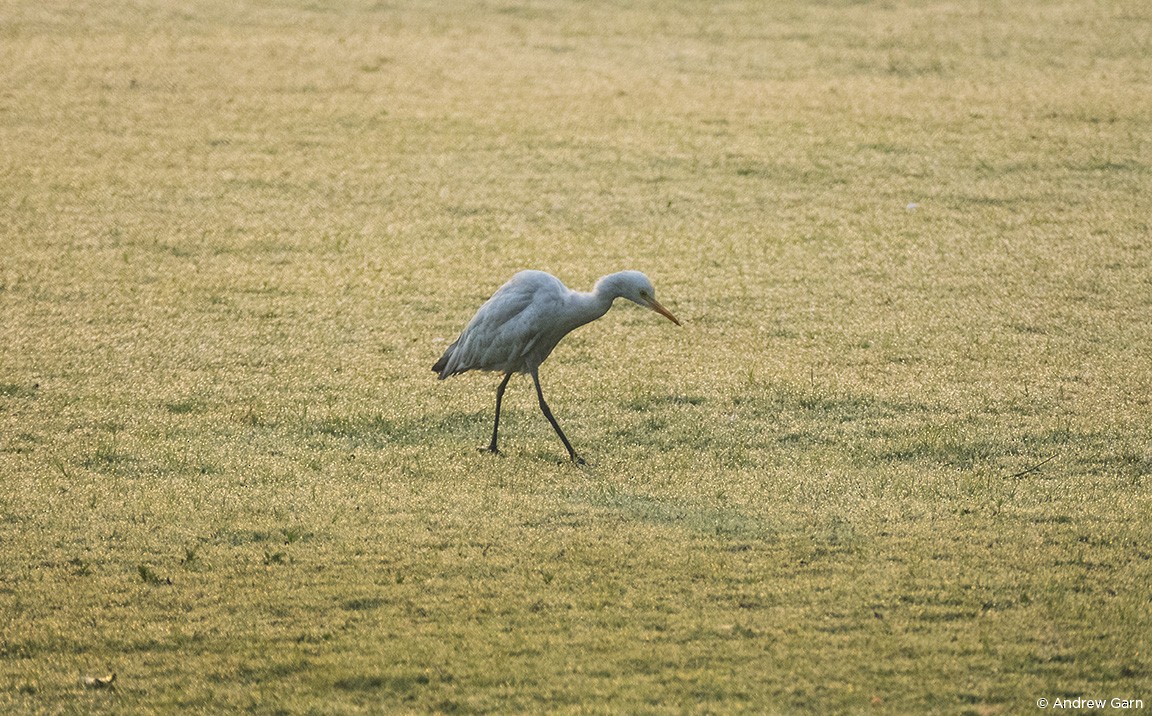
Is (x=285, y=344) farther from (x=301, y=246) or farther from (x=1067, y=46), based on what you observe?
(x=1067, y=46)

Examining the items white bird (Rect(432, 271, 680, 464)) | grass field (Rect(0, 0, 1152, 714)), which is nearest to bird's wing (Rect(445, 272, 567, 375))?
white bird (Rect(432, 271, 680, 464))

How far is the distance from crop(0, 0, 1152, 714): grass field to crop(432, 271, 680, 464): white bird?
33cm

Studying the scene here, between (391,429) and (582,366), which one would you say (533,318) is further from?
(582,366)

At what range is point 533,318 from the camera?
5.20 metres

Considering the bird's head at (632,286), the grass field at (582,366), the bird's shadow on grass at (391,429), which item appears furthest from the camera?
the bird's shadow on grass at (391,429)

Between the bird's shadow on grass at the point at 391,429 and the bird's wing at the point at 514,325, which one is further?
the bird's shadow on grass at the point at 391,429

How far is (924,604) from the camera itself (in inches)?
152

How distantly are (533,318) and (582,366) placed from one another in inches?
46.0

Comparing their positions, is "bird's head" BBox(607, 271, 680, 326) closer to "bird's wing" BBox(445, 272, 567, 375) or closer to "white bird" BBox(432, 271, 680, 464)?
"white bird" BBox(432, 271, 680, 464)

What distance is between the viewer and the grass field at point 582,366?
12.1 ft

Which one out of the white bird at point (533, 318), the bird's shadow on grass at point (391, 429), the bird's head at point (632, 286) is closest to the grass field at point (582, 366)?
the bird's shadow on grass at point (391, 429)

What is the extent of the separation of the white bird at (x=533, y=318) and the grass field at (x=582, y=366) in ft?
1.10

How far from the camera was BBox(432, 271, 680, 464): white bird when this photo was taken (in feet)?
17.0

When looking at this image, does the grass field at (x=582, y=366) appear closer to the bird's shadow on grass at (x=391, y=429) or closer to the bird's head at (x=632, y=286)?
the bird's shadow on grass at (x=391, y=429)
